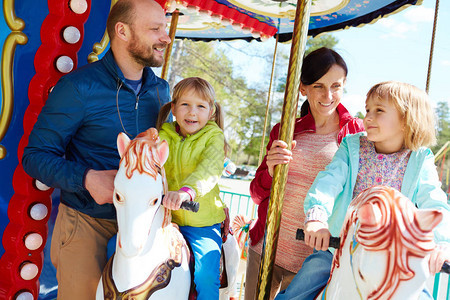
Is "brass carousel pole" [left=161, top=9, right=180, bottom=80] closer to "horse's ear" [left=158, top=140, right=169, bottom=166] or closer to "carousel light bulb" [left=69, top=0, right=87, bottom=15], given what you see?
"carousel light bulb" [left=69, top=0, right=87, bottom=15]

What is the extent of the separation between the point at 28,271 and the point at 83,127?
869 millimetres

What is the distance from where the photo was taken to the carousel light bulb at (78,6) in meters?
2.30

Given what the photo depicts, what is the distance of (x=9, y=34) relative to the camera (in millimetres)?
2250

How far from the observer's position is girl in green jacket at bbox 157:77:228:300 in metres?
1.90

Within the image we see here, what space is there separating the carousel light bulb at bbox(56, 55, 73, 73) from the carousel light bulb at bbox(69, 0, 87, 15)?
0.26 meters

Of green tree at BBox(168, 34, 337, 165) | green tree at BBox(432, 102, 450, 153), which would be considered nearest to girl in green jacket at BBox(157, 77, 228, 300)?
green tree at BBox(168, 34, 337, 165)

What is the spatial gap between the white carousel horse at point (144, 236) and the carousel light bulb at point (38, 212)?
76cm

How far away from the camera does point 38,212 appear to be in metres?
2.28

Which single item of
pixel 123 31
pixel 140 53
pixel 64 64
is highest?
pixel 123 31

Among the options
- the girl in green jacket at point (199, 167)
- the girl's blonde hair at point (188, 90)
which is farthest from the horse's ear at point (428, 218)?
the girl's blonde hair at point (188, 90)

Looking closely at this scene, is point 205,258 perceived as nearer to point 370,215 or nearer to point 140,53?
point 370,215

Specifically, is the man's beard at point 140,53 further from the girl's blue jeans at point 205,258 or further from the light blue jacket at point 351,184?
the light blue jacket at point 351,184

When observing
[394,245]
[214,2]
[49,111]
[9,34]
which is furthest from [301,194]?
[214,2]

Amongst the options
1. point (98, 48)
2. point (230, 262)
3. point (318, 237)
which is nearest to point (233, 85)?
point (98, 48)
